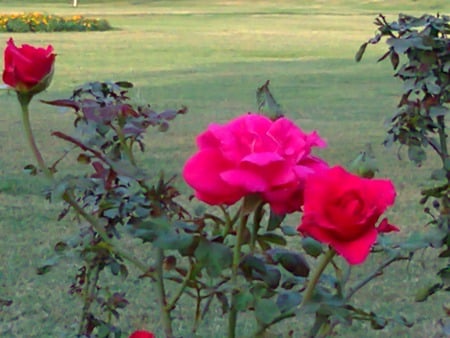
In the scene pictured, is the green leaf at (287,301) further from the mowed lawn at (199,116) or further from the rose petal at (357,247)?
the mowed lawn at (199,116)

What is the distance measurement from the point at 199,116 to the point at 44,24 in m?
16.3

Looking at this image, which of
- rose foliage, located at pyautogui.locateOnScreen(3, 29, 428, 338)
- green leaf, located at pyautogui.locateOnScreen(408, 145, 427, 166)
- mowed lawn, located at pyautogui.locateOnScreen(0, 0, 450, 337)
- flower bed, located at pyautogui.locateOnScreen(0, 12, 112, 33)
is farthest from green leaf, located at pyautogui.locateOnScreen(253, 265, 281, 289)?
flower bed, located at pyautogui.locateOnScreen(0, 12, 112, 33)

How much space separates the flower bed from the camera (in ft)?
81.6

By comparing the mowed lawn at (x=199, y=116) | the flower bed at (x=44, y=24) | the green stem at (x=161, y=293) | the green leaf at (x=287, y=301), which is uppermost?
the green leaf at (x=287, y=301)

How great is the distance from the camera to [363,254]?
88cm

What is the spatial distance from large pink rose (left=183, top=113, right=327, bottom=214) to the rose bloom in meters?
0.18

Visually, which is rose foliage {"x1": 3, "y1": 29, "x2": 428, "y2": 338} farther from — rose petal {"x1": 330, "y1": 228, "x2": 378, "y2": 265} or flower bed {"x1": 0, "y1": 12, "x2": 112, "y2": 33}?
flower bed {"x1": 0, "y1": 12, "x2": 112, "y2": 33}

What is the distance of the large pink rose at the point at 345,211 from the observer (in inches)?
34.8

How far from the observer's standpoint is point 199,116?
32.5 ft

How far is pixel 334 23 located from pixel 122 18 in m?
7.73

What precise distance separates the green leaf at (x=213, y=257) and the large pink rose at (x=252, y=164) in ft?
0.27

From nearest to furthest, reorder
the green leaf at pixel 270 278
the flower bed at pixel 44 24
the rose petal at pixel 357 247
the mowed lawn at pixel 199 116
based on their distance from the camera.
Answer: the rose petal at pixel 357 247 → the green leaf at pixel 270 278 → the mowed lawn at pixel 199 116 → the flower bed at pixel 44 24

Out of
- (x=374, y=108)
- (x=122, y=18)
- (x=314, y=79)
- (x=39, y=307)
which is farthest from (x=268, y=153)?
(x=122, y=18)

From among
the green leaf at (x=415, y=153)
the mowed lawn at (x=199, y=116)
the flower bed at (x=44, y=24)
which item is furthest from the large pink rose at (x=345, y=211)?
the flower bed at (x=44, y=24)
